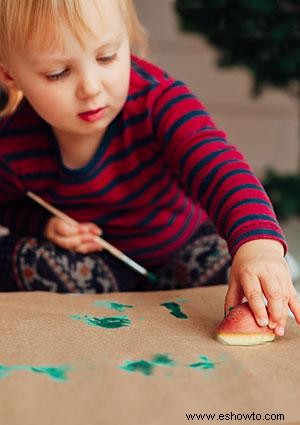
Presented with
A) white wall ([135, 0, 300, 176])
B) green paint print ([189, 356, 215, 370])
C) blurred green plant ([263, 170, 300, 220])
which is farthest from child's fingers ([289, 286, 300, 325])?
white wall ([135, 0, 300, 176])

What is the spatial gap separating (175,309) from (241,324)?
5.7 inches

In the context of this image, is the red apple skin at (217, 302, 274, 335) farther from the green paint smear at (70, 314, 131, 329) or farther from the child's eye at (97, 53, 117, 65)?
the child's eye at (97, 53, 117, 65)

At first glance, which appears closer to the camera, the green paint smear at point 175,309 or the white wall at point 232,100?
the green paint smear at point 175,309

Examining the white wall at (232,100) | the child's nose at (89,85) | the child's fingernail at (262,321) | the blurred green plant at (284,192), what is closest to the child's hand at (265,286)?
Result: the child's fingernail at (262,321)

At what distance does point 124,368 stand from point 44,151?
1.84ft

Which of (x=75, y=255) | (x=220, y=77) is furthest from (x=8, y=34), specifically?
(x=220, y=77)

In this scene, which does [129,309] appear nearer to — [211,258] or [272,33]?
[211,258]

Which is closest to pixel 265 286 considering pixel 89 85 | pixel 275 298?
pixel 275 298

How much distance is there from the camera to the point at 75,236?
1170mm

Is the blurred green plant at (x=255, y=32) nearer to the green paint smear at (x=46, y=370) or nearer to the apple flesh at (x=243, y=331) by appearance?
the apple flesh at (x=243, y=331)

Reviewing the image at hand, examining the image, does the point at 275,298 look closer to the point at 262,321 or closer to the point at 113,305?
the point at 262,321

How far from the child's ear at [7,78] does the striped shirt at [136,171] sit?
0.39 feet

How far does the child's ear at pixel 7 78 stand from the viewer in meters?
1.07

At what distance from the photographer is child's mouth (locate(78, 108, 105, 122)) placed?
1016mm
